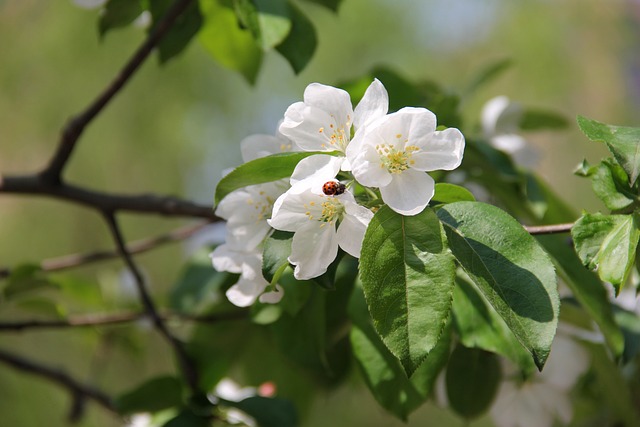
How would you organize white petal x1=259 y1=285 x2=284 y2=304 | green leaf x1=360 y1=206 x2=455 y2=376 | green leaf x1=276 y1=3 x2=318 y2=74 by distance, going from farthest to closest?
green leaf x1=276 y1=3 x2=318 y2=74 < white petal x1=259 y1=285 x2=284 y2=304 < green leaf x1=360 y1=206 x2=455 y2=376

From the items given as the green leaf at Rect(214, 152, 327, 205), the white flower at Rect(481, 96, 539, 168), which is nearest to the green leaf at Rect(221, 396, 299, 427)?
the green leaf at Rect(214, 152, 327, 205)

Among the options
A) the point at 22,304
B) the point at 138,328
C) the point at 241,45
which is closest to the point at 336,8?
the point at 241,45

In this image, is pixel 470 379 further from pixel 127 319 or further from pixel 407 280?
pixel 127 319

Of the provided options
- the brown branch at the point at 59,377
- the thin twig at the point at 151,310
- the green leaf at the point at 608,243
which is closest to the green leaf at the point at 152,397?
the thin twig at the point at 151,310

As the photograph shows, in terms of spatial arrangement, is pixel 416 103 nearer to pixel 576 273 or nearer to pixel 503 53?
pixel 576 273

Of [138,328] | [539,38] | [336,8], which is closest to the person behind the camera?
[336,8]

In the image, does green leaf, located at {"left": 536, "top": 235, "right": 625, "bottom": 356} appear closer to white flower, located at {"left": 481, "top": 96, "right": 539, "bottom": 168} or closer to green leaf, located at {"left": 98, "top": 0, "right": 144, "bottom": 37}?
white flower, located at {"left": 481, "top": 96, "right": 539, "bottom": 168}

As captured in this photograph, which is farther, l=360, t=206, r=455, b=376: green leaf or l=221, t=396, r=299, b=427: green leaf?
l=221, t=396, r=299, b=427: green leaf
